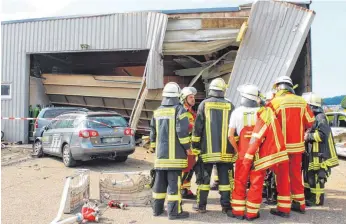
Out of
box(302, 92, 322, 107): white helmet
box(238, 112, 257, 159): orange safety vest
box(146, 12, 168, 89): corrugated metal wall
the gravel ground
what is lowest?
the gravel ground

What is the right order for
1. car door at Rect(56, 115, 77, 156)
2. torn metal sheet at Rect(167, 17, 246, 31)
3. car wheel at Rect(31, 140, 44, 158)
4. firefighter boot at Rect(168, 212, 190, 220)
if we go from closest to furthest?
firefighter boot at Rect(168, 212, 190, 220), car door at Rect(56, 115, 77, 156), car wheel at Rect(31, 140, 44, 158), torn metal sheet at Rect(167, 17, 246, 31)

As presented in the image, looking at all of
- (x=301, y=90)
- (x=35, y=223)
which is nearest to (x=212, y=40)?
(x=301, y=90)

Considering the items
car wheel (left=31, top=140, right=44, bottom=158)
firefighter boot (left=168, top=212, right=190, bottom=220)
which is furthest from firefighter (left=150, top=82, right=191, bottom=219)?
car wheel (left=31, top=140, right=44, bottom=158)

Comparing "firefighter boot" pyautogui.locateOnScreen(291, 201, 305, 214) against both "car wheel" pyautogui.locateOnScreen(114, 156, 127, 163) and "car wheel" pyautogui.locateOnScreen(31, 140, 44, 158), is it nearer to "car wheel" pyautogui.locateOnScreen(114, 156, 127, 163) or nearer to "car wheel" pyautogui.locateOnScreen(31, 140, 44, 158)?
"car wheel" pyautogui.locateOnScreen(114, 156, 127, 163)

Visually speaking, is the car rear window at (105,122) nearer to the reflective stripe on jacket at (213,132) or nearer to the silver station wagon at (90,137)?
the silver station wagon at (90,137)

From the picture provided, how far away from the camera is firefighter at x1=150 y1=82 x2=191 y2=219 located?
5117 mm

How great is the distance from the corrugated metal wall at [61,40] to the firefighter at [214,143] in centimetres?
740

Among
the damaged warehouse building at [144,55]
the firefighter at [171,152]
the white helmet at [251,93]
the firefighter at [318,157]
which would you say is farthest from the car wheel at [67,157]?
the firefighter at [318,157]

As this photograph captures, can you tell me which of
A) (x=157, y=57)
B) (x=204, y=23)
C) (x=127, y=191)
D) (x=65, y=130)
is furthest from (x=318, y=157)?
(x=157, y=57)

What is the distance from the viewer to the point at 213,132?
5.28 metres

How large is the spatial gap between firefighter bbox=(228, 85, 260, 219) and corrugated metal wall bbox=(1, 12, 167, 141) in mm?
7617

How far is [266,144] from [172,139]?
134 cm

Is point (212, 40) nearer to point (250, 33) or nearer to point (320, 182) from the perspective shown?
point (250, 33)

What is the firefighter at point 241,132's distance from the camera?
16.4 ft
